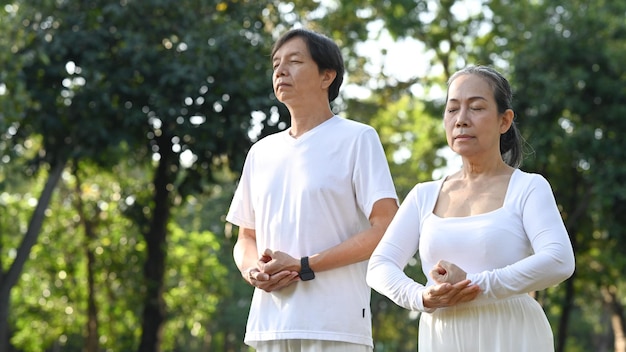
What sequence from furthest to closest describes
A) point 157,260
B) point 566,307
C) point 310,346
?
point 566,307
point 157,260
point 310,346

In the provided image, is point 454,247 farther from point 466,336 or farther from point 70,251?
point 70,251

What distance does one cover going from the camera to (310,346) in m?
3.69

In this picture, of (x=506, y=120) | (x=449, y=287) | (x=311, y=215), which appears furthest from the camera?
(x=311, y=215)

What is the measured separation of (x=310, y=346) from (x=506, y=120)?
1.04 meters

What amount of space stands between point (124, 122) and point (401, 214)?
30.5 ft

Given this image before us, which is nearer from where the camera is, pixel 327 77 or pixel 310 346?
pixel 310 346

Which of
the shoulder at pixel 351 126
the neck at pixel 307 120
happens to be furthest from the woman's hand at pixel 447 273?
the neck at pixel 307 120

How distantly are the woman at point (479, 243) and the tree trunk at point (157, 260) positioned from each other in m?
10.3

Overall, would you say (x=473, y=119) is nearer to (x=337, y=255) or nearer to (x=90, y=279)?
(x=337, y=255)

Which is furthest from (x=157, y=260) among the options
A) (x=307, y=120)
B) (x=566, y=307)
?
(x=307, y=120)

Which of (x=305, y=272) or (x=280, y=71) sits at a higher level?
(x=280, y=71)

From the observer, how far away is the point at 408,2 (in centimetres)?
1650

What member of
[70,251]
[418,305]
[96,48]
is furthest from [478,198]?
[70,251]

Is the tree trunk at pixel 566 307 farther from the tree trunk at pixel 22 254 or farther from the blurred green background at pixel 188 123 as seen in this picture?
the tree trunk at pixel 22 254
